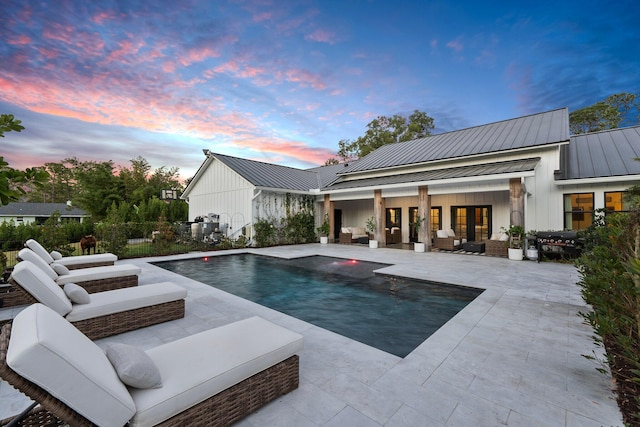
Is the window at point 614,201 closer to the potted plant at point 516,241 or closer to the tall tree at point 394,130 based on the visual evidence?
the potted plant at point 516,241

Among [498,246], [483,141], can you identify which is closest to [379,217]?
[498,246]

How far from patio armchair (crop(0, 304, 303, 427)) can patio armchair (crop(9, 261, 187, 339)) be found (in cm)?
174

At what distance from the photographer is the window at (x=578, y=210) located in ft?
35.9

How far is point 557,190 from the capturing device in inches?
448

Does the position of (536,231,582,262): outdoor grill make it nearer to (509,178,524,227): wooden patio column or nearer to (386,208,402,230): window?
(509,178,524,227): wooden patio column

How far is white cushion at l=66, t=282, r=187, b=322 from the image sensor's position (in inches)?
145

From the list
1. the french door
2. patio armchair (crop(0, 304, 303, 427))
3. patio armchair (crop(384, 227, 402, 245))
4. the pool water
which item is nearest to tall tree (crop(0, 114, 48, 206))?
patio armchair (crop(0, 304, 303, 427))

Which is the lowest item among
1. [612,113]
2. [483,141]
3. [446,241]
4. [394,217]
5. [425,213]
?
[446,241]

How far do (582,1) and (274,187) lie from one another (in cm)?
1623

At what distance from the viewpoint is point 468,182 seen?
11.3 m

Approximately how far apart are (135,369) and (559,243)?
12052 mm

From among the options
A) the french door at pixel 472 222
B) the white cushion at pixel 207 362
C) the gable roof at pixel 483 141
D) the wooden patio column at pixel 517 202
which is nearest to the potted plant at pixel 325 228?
the gable roof at pixel 483 141

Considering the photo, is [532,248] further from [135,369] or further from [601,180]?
[135,369]

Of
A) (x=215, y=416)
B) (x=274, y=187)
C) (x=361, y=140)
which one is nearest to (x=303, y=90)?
(x=274, y=187)
